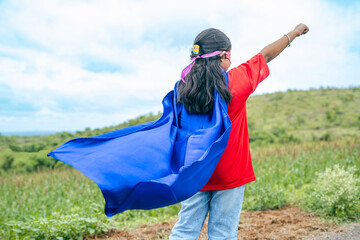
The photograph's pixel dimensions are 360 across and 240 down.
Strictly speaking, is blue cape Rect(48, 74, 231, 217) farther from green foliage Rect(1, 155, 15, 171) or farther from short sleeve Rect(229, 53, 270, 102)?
green foliage Rect(1, 155, 15, 171)

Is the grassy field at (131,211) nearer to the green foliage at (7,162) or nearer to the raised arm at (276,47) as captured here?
the green foliage at (7,162)

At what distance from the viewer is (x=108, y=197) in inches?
86.7

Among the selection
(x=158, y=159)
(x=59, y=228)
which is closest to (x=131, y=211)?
(x=59, y=228)

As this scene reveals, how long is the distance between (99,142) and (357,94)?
24.1 metres

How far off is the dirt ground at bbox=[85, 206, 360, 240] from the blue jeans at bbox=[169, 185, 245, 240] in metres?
1.70

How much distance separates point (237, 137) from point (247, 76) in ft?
1.51

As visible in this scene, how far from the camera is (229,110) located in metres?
2.46

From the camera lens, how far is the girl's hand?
308 centimetres

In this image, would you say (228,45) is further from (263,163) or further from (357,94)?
(357,94)

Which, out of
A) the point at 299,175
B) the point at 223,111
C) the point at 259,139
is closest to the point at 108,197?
the point at 223,111

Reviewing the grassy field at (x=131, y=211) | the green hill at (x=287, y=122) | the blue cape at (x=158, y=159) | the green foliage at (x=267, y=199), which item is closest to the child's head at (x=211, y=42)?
the blue cape at (x=158, y=159)

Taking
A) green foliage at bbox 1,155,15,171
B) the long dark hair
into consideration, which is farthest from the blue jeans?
green foliage at bbox 1,155,15,171

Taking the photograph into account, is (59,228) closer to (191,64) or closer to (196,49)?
(191,64)

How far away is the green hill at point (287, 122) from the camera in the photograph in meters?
12.6
